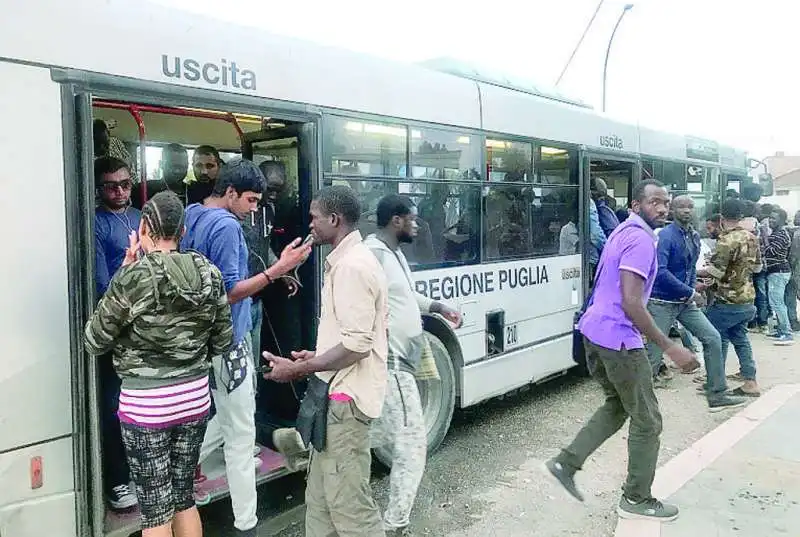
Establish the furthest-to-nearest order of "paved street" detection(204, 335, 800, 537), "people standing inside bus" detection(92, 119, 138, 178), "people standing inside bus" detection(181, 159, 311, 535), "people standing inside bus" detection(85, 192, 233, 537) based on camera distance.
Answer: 1. "people standing inside bus" detection(92, 119, 138, 178)
2. "paved street" detection(204, 335, 800, 537)
3. "people standing inside bus" detection(181, 159, 311, 535)
4. "people standing inside bus" detection(85, 192, 233, 537)

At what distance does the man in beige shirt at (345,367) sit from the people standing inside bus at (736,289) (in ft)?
17.1

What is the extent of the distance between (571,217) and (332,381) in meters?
4.73

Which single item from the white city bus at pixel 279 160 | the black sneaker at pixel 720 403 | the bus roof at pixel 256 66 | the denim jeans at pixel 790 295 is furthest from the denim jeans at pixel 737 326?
the denim jeans at pixel 790 295

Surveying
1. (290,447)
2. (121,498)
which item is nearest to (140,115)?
(290,447)

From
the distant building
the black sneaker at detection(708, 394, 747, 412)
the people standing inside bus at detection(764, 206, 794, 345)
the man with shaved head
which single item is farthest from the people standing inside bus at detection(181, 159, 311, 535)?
the distant building

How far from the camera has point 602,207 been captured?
7.87 m

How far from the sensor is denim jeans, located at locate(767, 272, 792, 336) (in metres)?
10.6

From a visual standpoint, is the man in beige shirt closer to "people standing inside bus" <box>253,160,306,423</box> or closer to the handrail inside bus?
"people standing inside bus" <box>253,160,306,423</box>

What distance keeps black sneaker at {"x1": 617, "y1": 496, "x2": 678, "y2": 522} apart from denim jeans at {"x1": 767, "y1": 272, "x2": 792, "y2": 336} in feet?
24.5

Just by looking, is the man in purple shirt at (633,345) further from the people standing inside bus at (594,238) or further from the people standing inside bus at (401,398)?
the people standing inside bus at (594,238)

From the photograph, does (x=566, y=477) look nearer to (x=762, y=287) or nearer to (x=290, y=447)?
(x=290, y=447)

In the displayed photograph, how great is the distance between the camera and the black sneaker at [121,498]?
371 centimetres

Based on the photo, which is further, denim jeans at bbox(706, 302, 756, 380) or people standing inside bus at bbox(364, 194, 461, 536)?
denim jeans at bbox(706, 302, 756, 380)

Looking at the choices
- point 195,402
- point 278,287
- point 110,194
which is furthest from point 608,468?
point 110,194
